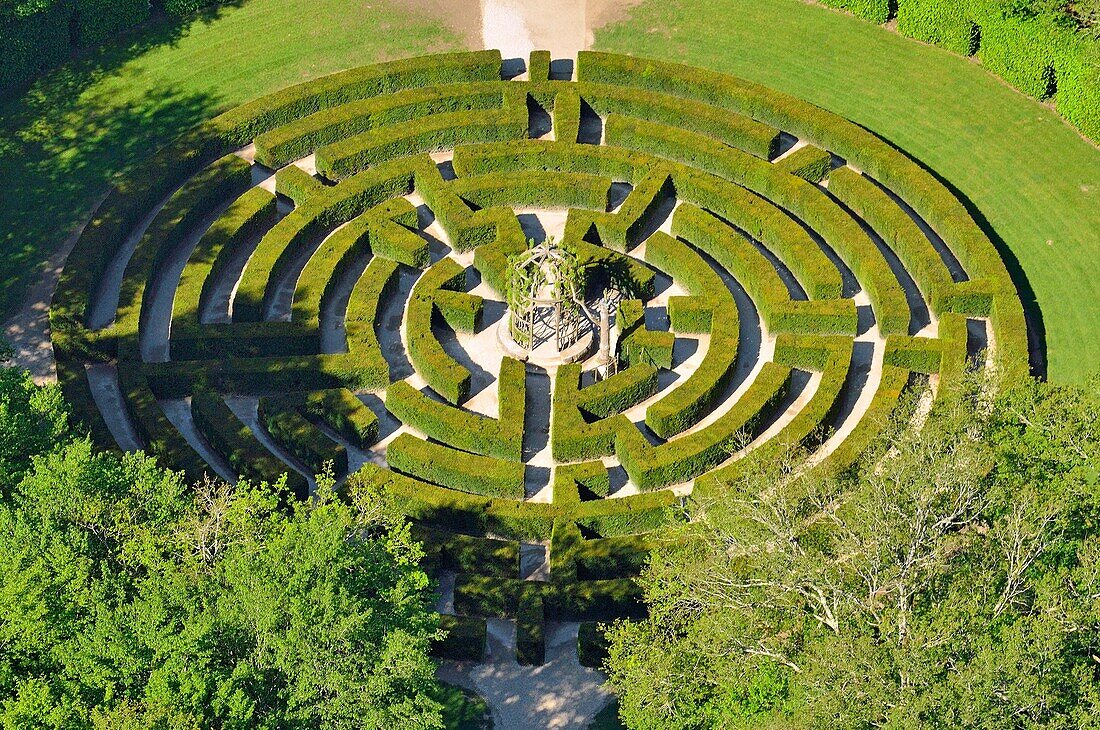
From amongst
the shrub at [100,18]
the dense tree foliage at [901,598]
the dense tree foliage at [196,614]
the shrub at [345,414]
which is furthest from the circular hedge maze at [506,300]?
the shrub at [100,18]

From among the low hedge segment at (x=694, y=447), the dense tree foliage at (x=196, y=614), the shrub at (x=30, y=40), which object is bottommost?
the dense tree foliage at (x=196, y=614)

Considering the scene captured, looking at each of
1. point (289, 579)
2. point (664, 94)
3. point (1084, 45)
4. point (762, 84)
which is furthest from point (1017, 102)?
point (289, 579)

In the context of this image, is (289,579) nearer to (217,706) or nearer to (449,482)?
(217,706)

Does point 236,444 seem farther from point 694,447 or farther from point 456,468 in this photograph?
point 694,447

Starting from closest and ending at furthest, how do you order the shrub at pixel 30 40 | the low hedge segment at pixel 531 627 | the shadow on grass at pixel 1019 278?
1. the low hedge segment at pixel 531 627
2. the shadow on grass at pixel 1019 278
3. the shrub at pixel 30 40

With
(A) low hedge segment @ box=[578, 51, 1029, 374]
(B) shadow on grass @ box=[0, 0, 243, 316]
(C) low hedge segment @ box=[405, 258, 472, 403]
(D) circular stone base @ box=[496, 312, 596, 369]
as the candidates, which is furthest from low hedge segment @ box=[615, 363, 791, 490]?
(B) shadow on grass @ box=[0, 0, 243, 316]

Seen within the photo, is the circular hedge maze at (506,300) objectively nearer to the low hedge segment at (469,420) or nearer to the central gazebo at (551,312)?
the low hedge segment at (469,420)
